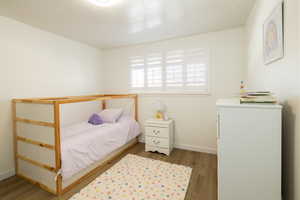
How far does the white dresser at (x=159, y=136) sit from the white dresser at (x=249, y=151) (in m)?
1.49

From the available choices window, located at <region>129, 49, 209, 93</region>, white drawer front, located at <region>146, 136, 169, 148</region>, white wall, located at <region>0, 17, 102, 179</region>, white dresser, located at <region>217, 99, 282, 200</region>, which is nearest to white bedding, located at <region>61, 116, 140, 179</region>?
white drawer front, located at <region>146, 136, 169, 148</region>

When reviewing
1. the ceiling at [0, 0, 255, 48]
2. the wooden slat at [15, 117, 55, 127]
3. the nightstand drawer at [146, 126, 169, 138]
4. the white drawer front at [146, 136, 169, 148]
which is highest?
the ceiling at [0, 0, 255, 48]

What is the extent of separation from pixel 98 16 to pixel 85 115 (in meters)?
2.15

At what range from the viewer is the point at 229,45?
2.51 m

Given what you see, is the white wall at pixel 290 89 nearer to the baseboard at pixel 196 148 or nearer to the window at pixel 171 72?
the window at pixel 171 72

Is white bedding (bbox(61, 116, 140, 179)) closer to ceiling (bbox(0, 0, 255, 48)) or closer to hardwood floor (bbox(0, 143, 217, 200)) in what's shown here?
hardwood floor (bbox(0, 143, 217, 200))

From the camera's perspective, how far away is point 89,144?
2016mm

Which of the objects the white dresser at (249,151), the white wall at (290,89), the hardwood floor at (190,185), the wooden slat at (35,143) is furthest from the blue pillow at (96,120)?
the white wall at (290,89)

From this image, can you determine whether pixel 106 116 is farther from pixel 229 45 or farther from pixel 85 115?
pixel 229 45

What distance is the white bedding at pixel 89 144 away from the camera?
1722 millimetres

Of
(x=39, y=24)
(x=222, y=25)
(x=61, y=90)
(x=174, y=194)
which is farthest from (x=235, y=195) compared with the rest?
(x=39, y=24)

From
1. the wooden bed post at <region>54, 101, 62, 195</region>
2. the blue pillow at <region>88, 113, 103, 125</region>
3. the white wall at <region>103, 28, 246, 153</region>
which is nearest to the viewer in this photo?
the wooden bed post at <region>54, 101, 62, 195</region>

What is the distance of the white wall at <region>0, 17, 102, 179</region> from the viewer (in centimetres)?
198

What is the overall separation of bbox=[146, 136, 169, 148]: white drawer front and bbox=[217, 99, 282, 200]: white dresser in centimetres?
150
